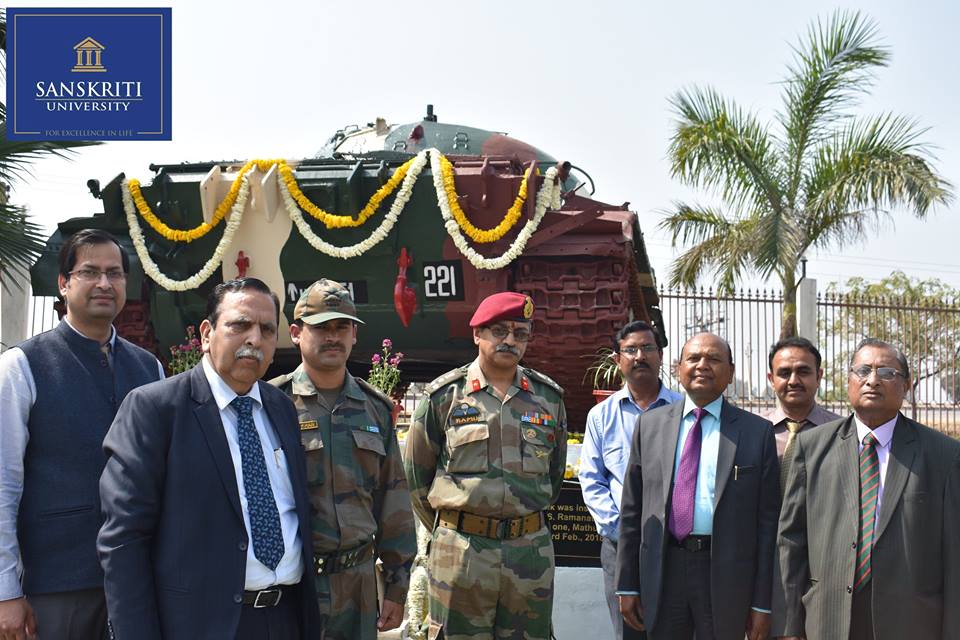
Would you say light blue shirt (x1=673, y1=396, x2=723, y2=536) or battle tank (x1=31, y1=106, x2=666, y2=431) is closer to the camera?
light blue shirt (x1=673, y1=396, x2=723, y2=536)

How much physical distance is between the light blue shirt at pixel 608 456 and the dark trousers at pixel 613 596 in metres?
0.06

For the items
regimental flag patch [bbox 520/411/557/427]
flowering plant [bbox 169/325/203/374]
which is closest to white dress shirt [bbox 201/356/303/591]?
regimental flag patch [bbox 520/411/557/427]

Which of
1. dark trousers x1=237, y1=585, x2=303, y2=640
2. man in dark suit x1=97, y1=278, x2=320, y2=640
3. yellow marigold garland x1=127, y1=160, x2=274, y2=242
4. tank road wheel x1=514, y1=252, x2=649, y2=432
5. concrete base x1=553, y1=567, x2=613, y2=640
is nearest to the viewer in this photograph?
man in dark suit x1=97, y1=278, x2=320, y2=640

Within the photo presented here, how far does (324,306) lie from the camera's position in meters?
3.98

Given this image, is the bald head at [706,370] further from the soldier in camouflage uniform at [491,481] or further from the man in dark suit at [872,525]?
the soldier in camouflage uniform at [491,481]

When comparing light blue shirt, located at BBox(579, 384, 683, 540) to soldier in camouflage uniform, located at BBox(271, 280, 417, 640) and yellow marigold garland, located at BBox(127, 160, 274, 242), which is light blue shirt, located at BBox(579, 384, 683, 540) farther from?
yellow marigold garland, located at BBox(127, 160, 274, 242)

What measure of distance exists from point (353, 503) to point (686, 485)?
1286 mm

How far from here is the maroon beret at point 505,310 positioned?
14.2ft

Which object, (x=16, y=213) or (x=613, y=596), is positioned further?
(x=16, y=213)

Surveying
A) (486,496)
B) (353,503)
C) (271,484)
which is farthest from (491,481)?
(271,484)

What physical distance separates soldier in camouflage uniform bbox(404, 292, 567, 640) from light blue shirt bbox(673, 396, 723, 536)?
22.4 inches

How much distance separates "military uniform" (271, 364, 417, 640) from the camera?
12.2 feet

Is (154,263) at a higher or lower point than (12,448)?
higher

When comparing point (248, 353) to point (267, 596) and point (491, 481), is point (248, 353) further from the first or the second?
point (491, 481)
